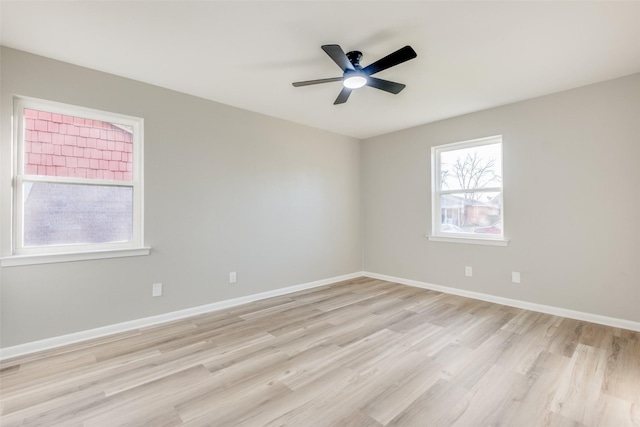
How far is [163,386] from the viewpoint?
1.94 metres

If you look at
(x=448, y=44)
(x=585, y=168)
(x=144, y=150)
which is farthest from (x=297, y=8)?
(x=585, y=168)

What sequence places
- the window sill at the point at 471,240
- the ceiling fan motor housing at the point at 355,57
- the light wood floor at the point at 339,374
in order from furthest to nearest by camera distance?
the window sill at the point at 471,240 → the ceiling fan motor housing at the point at 355,57 → the light wood floor at the point at 339,374

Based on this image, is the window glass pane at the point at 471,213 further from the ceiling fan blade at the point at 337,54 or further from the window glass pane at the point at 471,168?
the ceiling fan blade at the point at 337,54

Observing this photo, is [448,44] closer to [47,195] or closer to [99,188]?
[99,188]

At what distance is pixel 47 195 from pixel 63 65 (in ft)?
3.85

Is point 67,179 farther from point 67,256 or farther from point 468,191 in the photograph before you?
point 468,191

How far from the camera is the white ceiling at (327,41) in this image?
193 cm

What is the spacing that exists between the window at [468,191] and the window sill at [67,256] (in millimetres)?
3853

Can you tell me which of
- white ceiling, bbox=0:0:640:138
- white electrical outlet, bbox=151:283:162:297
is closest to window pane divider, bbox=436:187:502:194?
white ceiling, bbox=0:0:640:138

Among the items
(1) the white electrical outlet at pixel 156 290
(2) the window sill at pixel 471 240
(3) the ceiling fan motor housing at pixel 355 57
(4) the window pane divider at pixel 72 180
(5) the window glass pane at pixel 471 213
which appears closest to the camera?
(3) the ceiling fan motor housing at pixel 355 57

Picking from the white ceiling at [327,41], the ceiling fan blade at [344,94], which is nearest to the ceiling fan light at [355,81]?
the ceiling fan blade at [344,94]

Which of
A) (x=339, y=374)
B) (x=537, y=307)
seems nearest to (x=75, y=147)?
(x=339, y=374)

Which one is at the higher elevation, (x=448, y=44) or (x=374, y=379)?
(x=448, y=44)

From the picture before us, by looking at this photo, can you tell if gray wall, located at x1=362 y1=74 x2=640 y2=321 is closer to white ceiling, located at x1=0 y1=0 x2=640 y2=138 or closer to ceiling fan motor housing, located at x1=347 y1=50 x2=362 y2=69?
white ceiling, located at x1=0 y1=0 x2=640 y2=138
